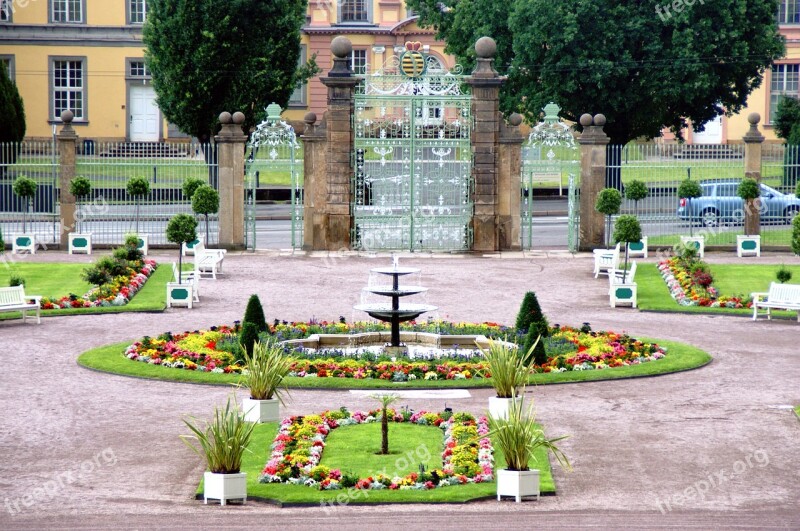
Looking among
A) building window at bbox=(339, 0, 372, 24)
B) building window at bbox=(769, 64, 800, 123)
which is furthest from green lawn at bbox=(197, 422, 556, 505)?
building window at bbox=(769, 64, 800, 123)

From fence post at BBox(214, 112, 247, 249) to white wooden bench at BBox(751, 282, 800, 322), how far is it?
14.5m

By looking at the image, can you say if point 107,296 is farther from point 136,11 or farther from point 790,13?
point 790,13

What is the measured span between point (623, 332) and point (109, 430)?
9.83 meters

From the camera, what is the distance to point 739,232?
37.1 metres

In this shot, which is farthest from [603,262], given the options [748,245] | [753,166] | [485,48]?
[753,166]

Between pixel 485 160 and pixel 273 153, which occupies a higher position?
pixel 273 153

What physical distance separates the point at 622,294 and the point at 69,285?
445 inches

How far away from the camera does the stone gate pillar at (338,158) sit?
34.4m

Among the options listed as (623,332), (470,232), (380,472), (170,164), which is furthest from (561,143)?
(380,472)

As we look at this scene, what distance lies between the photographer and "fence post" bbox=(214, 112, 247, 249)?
115 feet

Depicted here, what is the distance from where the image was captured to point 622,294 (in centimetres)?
2634

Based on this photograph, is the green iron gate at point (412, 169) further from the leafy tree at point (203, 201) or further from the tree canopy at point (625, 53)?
the tree canopy at point (625, 53)

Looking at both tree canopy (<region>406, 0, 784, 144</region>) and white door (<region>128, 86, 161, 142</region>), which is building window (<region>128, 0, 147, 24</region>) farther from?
tree canopy (<region>406, 0, 784, 144</region>)

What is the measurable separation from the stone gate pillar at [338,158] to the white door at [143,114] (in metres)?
26.7
